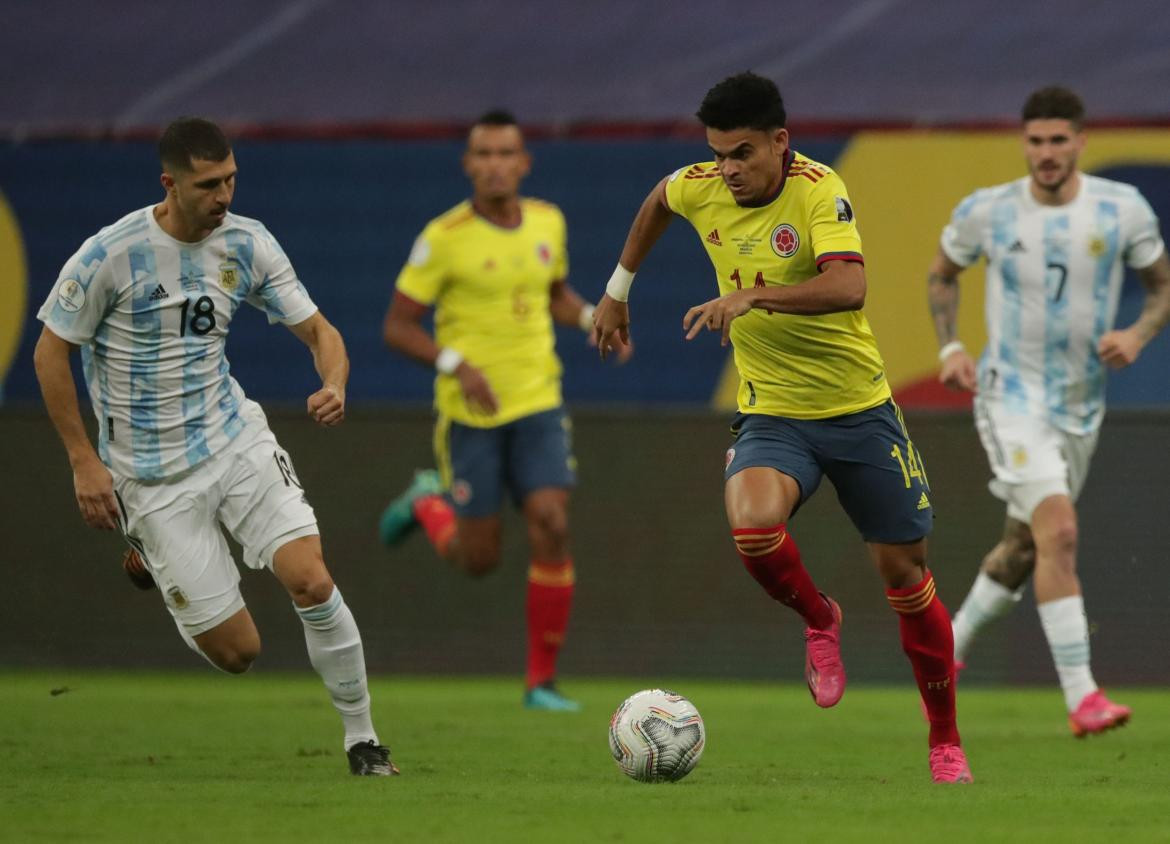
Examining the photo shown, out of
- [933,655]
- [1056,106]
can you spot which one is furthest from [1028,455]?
[933,655]

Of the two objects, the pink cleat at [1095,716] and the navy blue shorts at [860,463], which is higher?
the navy blue shorts at [860,463]

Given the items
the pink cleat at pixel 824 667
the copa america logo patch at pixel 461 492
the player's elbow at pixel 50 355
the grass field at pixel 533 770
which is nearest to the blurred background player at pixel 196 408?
the player's elbow at pixel 50 355

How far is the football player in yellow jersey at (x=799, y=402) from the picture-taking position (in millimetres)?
6570

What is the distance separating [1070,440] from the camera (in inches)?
351

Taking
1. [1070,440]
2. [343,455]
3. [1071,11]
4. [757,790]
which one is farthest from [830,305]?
[1071,11]

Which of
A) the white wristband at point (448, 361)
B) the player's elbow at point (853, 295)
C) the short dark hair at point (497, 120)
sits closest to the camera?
the player's elbow at point (853, 295)

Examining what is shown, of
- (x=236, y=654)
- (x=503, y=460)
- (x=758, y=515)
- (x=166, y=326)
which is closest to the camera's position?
(x=758, y=515)

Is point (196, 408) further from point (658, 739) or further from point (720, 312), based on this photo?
point (720, 312)

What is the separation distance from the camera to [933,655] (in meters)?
6.93

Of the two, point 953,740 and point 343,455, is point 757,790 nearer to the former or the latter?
point 953,740

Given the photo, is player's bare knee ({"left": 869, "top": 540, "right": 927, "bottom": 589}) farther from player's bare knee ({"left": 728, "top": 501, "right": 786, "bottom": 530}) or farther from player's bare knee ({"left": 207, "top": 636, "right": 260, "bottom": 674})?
player's bare knee ({"left": 207, "top": 636, "right": 260, "bottom": 674})

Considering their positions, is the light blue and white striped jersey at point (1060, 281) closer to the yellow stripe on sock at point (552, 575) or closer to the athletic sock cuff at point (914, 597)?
the athletic sock cuff at point (914, 597)

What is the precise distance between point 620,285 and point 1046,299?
8.65 feet

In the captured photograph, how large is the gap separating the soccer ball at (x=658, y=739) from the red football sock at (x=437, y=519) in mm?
4205
